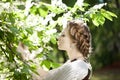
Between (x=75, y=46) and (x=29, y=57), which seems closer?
(x=75, y=46)

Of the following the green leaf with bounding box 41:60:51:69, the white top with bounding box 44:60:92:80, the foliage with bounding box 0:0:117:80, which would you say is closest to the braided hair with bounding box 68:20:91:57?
the white top with bounding box 44:60:92:80

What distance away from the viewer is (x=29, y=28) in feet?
13.5

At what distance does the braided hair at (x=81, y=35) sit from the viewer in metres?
3.80

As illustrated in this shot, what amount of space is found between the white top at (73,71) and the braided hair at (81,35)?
13 cm

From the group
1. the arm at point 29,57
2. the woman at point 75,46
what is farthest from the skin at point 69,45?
the arm at point 29,57

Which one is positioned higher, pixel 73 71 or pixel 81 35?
pixel 81 35

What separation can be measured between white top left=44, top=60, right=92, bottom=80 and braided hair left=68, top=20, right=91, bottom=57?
0.13 meters

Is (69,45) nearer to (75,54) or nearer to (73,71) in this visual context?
(75,54)

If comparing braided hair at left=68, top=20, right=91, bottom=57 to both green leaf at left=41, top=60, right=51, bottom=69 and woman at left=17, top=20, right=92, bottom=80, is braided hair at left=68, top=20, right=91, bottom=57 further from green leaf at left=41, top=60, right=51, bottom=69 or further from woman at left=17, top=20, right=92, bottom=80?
green leaf at left=41, top=60, right=51, bottom=69

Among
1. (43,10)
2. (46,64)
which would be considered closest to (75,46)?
(46,64)

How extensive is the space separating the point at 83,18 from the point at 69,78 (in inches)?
35.1

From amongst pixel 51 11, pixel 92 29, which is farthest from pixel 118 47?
A: pixel 51 11

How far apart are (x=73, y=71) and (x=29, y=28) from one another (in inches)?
28.0

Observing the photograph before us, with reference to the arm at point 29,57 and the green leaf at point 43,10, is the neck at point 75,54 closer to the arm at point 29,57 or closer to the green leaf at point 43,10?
the arm at point 29,57
